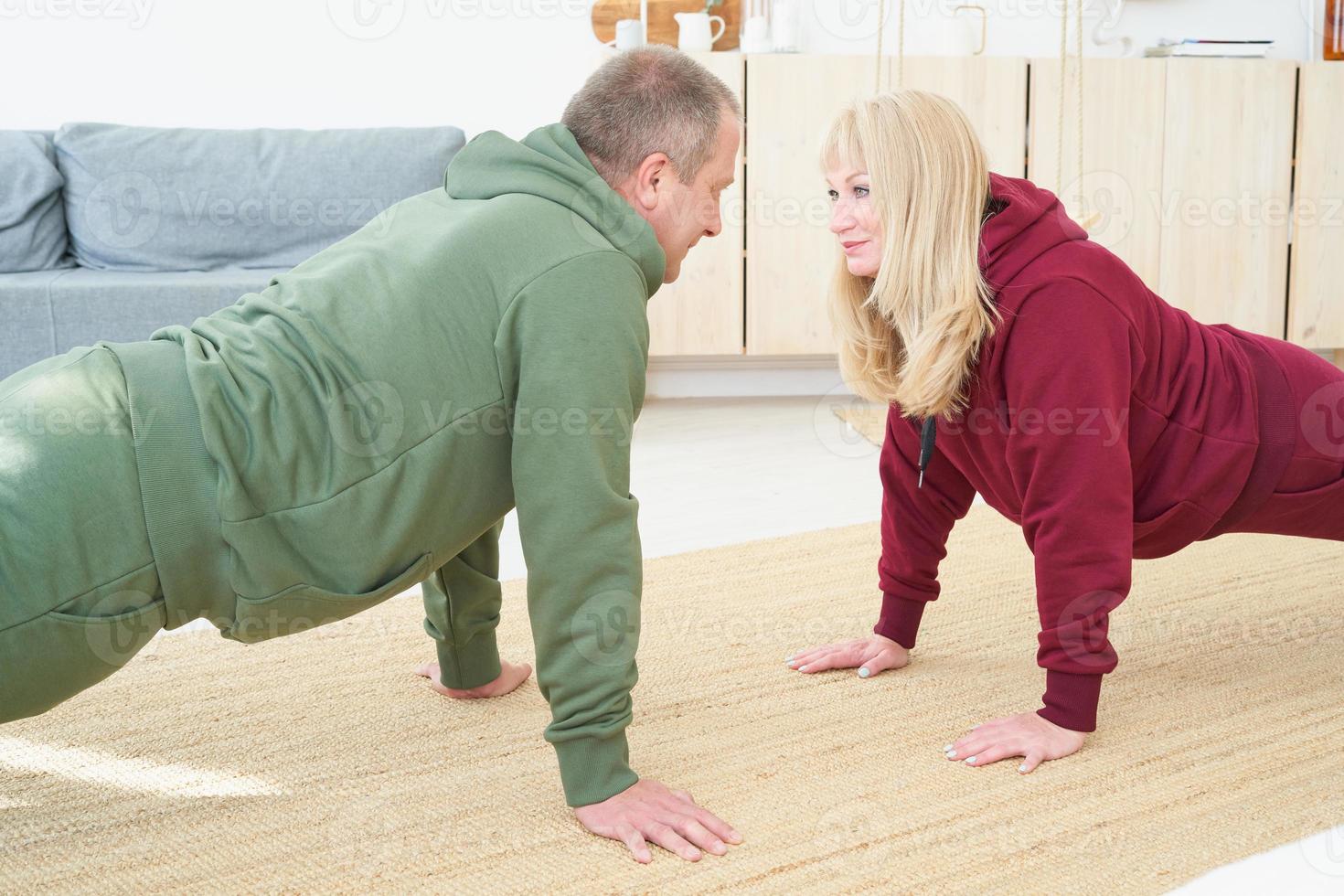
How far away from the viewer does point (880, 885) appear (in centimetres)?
107

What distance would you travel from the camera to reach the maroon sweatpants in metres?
1.45

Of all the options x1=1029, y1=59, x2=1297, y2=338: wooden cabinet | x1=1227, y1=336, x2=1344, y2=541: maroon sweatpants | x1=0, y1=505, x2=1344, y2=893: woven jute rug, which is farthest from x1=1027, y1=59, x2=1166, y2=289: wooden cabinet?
x1=1227, y1=336, x2=1344, y2=541: maroon sweatpants

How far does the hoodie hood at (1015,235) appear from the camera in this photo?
1.31 metres

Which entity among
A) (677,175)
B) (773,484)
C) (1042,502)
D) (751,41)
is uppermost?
(751,41)

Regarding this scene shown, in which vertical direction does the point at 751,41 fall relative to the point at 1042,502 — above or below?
above

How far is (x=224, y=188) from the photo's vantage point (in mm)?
3105

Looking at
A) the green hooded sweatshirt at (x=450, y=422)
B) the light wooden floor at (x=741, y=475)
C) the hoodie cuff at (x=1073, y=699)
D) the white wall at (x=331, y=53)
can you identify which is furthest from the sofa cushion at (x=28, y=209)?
the hoodie cuff at (x=1073, y=699)

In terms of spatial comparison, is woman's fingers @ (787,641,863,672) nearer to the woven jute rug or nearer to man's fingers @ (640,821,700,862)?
the woven jute rug

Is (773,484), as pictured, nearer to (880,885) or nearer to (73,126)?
(880,885)

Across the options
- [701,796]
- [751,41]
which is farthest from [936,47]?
[701,796]

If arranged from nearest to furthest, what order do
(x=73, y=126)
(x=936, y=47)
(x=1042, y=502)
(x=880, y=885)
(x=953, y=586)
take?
(x=880, y=885), (x=1042, y=502), (x=953, y=586), (x=73, y=126), (x=936, y=47)

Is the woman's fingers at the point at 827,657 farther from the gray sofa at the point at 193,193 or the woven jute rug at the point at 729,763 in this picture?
the gray sofa at the point at 193,193

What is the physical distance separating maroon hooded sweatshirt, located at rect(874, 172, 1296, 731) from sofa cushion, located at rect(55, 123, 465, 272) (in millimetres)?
2045

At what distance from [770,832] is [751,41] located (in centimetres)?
296
